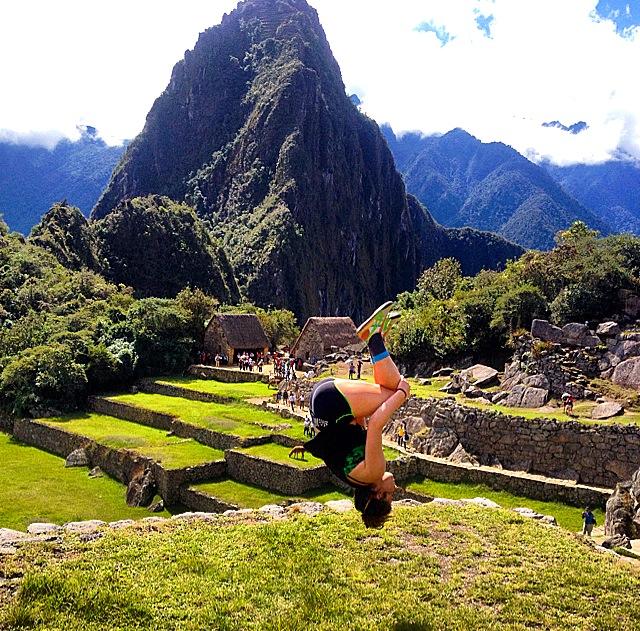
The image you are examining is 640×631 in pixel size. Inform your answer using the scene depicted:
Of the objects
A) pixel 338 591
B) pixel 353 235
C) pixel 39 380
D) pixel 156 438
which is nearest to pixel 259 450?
pixel 156 438

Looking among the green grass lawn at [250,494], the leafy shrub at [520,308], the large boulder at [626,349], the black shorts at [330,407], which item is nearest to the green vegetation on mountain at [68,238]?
the leafy shrub at [520,308]

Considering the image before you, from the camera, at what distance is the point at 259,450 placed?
19.8 meters

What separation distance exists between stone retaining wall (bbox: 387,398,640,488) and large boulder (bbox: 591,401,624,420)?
159 cm

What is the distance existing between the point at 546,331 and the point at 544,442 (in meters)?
6.74

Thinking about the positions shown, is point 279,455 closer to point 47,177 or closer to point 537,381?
point 537,381

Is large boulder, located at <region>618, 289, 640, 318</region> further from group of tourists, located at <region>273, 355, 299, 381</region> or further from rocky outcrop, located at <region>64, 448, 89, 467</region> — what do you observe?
rocky outcrop, located at <region>64, 448, 89, 467</region>

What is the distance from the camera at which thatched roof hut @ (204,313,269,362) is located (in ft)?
128

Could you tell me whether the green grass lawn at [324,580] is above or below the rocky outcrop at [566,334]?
below

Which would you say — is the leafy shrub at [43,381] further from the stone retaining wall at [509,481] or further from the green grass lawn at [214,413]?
the stone retaining wall at [509,481]

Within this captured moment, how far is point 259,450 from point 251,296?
84974 millimetres

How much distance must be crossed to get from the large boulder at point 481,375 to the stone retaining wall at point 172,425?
7498mm

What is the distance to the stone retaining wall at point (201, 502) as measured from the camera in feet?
54.9

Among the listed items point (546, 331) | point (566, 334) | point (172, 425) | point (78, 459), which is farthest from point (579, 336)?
point (78, 459)

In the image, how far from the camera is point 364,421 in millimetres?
5707
